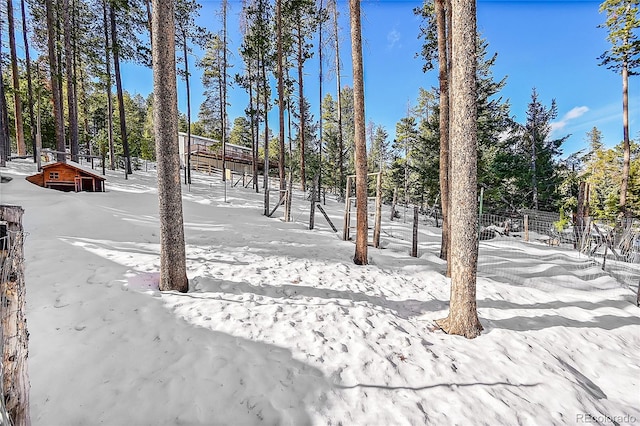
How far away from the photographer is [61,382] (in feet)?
6.56

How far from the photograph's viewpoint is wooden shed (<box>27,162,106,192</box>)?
9.12m

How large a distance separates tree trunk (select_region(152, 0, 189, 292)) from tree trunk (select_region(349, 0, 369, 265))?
358 cm

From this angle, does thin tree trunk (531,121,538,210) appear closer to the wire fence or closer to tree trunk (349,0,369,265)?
the wire fence

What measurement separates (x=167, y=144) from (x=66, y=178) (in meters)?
9.33

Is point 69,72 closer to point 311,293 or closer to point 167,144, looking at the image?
point 167,144

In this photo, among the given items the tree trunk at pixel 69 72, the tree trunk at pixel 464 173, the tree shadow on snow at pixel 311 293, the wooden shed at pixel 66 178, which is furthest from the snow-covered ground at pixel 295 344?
the tree trunk at pixel 69 72

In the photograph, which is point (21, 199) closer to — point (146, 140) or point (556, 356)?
point (556, 356)

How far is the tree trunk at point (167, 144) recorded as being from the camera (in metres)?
3.45

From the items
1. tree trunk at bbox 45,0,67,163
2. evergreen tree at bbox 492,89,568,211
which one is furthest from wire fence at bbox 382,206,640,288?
tree trunk at bbox 45,0,67,163

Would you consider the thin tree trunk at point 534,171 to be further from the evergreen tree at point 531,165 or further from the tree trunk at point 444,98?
the tree trunk at point 444,98

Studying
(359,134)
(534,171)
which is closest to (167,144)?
(359,134)

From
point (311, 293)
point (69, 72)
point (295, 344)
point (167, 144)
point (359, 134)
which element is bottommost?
point (295, 344)

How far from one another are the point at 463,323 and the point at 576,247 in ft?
32.6

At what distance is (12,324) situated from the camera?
142cm
